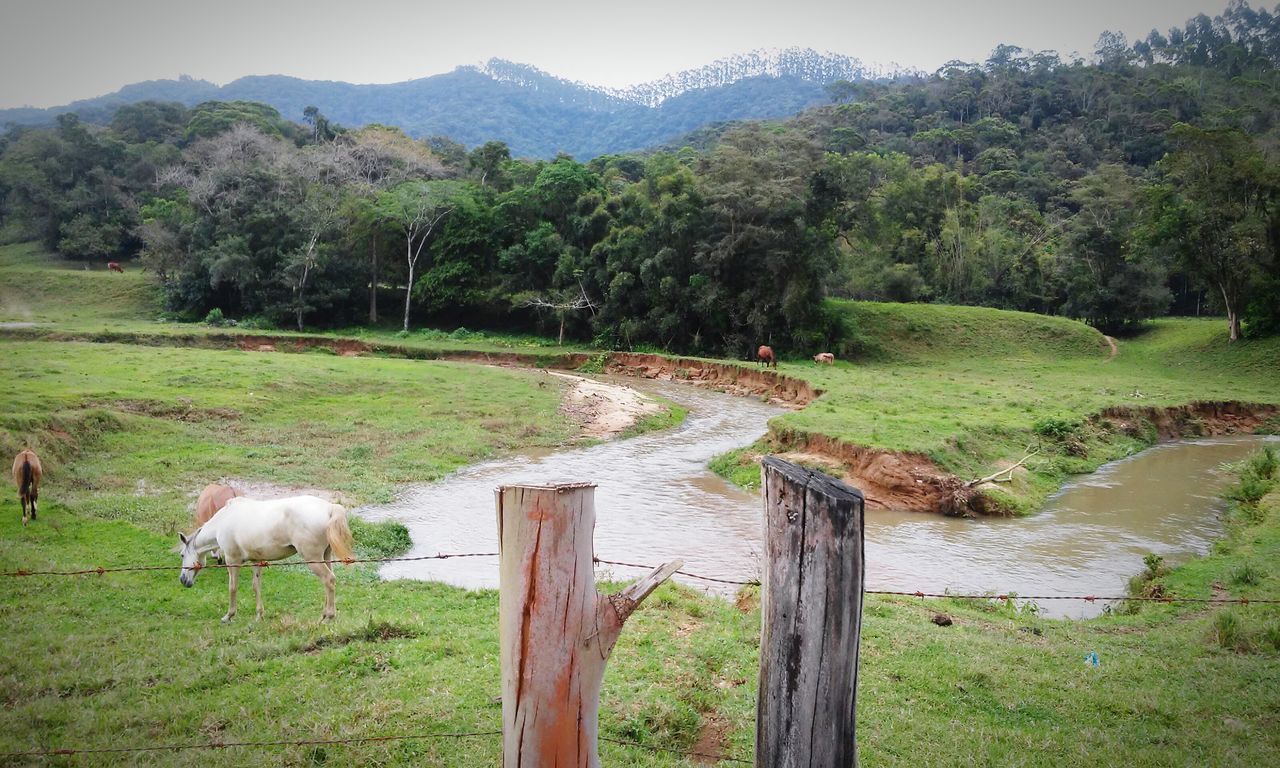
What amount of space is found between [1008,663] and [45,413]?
58.2 ft

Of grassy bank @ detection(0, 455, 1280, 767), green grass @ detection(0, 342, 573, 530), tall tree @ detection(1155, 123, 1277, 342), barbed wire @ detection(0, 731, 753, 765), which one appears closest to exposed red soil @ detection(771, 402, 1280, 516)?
grassy bank @ detection(0, 455, 1280, 767)

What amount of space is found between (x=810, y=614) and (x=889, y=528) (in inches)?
482

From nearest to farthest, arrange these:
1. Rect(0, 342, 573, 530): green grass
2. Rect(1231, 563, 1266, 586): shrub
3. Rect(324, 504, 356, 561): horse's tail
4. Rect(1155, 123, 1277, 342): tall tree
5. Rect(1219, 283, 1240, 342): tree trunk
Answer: Rect(324, 504, 356, 561): horse's tail → Rect(1231, 563, 1266, 586): shrub → Rect(0, 342, 573, 530): green grass → Rect(1155, 123, 1277, 342): tall tree → Rect(1219, 283, 1240, 342): tree trunk

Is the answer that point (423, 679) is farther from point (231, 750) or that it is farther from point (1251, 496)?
point (1251, 496)

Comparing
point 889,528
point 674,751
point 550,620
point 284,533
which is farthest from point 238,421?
point 550,620

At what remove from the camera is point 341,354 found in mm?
38312

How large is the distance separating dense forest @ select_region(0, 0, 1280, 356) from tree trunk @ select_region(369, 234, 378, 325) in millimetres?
286

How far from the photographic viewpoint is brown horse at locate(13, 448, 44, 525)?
10.6m

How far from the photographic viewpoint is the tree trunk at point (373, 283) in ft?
150

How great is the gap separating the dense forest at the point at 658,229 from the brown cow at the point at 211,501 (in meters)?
29.4

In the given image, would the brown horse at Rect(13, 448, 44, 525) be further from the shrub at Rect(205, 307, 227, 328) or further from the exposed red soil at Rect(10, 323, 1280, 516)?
the shrub at Rect(205, 307, 227, 328)

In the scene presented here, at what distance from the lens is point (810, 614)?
9.96ft

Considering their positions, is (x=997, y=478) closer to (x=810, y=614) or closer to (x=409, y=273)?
(x=810, y=614)

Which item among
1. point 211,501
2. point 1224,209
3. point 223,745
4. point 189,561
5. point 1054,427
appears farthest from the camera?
point 1224,209
